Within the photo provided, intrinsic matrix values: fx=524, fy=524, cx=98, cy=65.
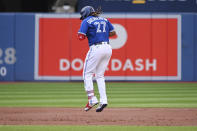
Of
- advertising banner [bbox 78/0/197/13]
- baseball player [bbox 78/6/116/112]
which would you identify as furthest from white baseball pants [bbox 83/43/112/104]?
advertising banner [bbox 78/0/197/13]

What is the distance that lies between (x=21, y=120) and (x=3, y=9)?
1037 inches

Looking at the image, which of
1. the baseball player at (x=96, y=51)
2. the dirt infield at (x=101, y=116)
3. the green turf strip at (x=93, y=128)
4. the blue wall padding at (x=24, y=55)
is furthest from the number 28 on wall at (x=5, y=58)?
the green turf strip at (x=93, y=128)

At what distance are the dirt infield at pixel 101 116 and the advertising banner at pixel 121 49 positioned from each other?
31.5ft

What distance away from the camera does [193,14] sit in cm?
1925

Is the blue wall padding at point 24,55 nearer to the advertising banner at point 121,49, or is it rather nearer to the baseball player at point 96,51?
the advertising banner at point 121,49

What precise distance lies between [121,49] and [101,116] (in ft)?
36.0

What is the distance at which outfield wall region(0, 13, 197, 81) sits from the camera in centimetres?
1912

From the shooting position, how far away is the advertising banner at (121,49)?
19.2m

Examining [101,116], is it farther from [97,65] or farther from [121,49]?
[121,49]

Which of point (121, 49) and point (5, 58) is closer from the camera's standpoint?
point (5, 58)

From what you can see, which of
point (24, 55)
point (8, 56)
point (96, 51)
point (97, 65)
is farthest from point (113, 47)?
point (96, 51)

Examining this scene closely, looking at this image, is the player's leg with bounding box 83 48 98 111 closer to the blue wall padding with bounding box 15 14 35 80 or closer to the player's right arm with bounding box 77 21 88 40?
the player's right arm with bounding box 77 21 88 40

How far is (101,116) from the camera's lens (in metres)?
8.41

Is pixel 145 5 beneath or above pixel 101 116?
above
